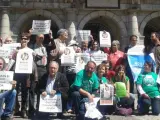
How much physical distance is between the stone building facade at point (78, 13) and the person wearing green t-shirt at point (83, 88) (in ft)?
27.3

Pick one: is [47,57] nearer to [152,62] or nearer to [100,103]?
[100,103]

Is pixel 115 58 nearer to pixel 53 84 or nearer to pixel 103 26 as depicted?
pixel 53 84

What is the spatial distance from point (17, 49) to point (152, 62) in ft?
11.8

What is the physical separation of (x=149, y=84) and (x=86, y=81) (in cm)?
183

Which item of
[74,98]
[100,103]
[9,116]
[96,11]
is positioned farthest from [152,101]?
[96,11]

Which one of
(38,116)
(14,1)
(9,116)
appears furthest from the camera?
(14,1)

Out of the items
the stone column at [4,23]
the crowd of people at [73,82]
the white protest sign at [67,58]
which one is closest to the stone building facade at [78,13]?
the stone column at [4,23]

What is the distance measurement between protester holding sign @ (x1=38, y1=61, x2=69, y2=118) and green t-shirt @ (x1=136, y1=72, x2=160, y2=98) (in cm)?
210

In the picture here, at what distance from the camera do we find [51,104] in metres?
7.00

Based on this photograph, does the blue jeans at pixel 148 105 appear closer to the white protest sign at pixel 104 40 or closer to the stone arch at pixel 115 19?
the white protest sign at pixel 104 40

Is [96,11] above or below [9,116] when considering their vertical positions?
above

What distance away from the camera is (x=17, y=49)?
7.64 metres

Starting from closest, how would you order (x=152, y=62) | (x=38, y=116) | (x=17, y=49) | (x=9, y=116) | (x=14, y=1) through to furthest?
1. (x=9, y=116)
2. (x=38, y=116)
3. (x=17, y=49)
4. (x=152, y=62)
5. (x=14, y=1)

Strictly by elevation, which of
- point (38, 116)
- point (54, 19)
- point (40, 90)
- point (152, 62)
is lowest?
point (38, 116)
